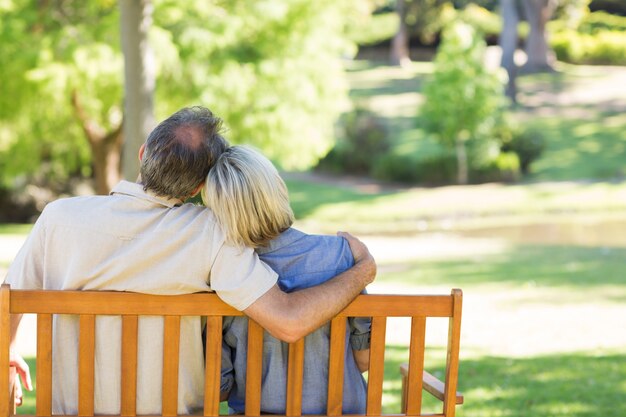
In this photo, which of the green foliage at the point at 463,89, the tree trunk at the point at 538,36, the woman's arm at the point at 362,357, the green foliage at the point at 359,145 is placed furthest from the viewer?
the tree trunk at the point at 538,36

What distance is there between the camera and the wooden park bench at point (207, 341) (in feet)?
10.2

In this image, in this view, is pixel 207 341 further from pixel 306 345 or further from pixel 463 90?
pixel 463 90

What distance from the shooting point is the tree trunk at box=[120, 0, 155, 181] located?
930 cm

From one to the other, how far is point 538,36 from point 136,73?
37.2m

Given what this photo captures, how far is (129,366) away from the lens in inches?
127

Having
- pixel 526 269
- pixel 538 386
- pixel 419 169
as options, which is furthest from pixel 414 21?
pixel 538 386

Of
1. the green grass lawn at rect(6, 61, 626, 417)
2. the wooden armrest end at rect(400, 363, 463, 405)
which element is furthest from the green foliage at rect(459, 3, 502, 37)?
the wooden armrest end at rect(400, 363, 463, 405)

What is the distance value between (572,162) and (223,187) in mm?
30022

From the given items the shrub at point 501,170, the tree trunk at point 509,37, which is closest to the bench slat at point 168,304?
the shrub at point 501,170

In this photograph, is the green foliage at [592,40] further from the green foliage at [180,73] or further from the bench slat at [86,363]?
the bench slat at [86,363]

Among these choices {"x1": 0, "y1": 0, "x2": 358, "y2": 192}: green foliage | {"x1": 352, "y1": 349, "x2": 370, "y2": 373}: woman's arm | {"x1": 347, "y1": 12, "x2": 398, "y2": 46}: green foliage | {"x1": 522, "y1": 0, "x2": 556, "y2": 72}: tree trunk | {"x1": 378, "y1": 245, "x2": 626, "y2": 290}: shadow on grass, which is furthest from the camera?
{"x1": 347, "y1": 12, "x2": 398, "y2": 46}: green foliage

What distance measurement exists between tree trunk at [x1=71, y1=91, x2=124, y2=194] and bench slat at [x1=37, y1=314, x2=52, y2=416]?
16.7m

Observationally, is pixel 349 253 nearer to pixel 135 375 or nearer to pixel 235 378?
pixel 235 378

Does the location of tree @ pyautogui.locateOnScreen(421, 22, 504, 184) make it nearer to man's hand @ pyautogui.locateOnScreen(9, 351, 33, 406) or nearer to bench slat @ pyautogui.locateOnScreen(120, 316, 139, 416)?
man's hand @ pyautogui.locateOnScreen(9, 351, 33, 406)
